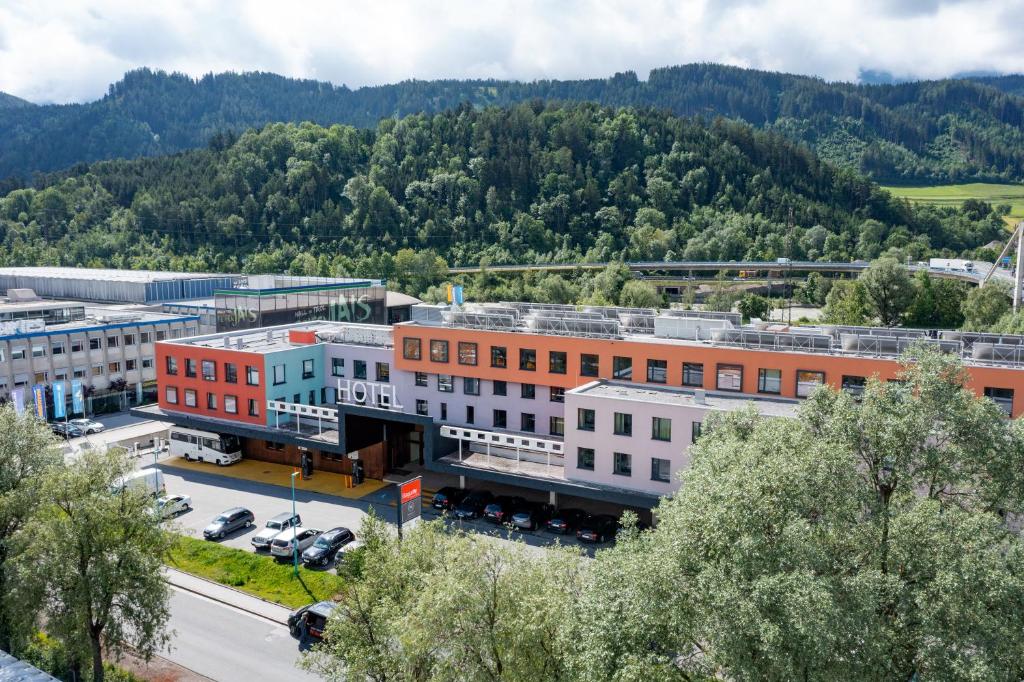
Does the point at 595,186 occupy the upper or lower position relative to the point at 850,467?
upper

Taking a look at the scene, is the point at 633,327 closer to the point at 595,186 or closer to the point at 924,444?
the point at 924,444

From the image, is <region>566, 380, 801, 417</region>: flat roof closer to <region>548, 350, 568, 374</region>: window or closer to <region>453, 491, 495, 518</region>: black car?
<region>548, 350, 568, 374</region>: window

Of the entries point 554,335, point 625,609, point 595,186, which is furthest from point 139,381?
point 595,186

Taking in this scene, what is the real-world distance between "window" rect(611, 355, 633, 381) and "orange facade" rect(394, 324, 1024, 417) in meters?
0.20

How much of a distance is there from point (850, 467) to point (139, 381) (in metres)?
76.5

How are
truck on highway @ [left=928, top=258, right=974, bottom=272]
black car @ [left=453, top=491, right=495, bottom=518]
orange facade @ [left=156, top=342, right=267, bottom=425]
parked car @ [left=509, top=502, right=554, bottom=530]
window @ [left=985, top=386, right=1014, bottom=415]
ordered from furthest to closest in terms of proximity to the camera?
1. truck on highway @ [left=928, top=258, right=974, bottom=272]
2. orange facade @ [left=156, top=342, right=267, bottom=425]
3. black car @ [left=453, top=491, right=495, bottom=518]
4. parked car @ [left=509, top=502, right=554, bottom=530]
5. window @ [left=985, top=386, right=1014, bottom=415]

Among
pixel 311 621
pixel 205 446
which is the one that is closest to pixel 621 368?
pixel 311 621

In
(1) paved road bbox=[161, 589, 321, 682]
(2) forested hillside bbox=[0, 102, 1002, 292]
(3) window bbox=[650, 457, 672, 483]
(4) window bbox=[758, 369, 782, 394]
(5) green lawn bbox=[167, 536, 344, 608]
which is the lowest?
(1) paved road bbox=[161, 589, 321, 682]

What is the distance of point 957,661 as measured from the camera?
16.7 meters

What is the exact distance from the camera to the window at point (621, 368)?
155 ft

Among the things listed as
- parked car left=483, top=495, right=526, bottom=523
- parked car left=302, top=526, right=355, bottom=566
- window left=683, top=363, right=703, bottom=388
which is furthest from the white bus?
window left=683, top=363, right=703, bottom=388

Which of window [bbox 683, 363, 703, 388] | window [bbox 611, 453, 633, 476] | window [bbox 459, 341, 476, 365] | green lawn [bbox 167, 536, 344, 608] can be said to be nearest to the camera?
Answer: green lawn [bbox 167, 536, 344, 608]

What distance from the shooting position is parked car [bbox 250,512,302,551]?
41875mm

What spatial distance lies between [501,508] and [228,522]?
16.7 metres
